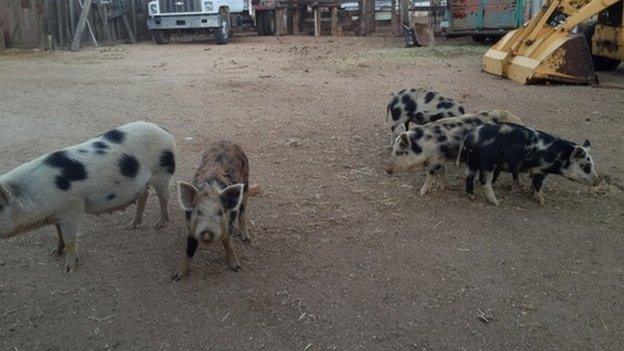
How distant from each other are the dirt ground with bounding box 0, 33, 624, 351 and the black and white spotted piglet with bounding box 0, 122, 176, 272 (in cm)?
44

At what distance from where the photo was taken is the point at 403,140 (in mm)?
6172

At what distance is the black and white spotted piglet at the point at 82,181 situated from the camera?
4.22 metres

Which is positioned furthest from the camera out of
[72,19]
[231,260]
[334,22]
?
[334,22]

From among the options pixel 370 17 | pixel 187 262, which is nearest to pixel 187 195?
pixel 187 262

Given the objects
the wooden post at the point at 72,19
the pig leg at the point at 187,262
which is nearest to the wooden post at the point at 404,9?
the wooden post at the point at 72,19

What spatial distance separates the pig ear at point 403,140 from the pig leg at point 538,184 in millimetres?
1428

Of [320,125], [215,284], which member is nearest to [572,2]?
[320,125]

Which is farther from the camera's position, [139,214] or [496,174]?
[496,174]

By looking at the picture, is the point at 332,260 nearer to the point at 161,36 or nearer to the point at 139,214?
the point at 139,214

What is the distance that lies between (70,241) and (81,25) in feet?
61.2

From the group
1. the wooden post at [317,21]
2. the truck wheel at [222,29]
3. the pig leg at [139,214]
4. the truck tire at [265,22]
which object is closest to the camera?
the pig leg at [139,214]

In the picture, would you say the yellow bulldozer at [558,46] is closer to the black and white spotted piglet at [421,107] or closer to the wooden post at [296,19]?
the black and white spotted piglet at [421,107]

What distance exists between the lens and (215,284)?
14.5 ft

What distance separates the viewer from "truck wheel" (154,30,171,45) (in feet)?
75.6
